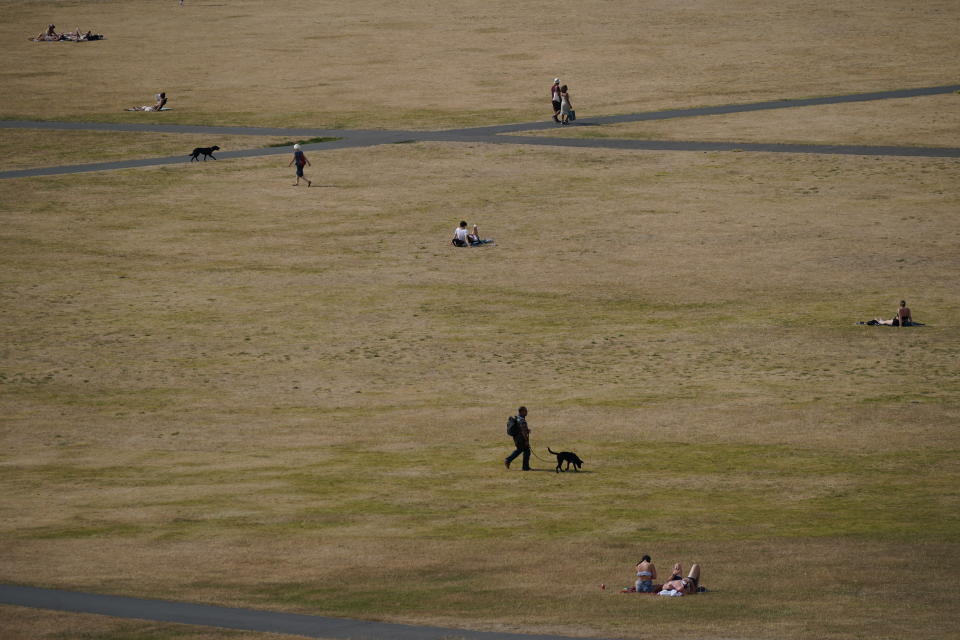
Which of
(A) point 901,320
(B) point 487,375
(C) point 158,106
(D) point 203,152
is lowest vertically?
(B) point 487,375

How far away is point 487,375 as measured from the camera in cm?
4109

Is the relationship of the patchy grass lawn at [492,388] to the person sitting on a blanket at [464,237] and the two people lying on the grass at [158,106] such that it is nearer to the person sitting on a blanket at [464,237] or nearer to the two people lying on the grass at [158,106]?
the person sitting on a blanket at [464,237]

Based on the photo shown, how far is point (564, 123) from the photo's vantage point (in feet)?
268

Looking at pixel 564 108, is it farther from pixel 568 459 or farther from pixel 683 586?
pixel 683 586

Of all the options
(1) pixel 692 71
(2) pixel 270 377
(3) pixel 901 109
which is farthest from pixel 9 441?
(1) pixel 692 71

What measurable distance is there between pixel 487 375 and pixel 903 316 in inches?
535

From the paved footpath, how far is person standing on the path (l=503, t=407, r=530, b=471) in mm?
44012

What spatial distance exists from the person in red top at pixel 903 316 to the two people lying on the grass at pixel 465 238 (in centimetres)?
1822

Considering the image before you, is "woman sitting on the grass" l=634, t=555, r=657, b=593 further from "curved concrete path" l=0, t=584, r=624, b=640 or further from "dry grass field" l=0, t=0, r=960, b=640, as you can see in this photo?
"curved concrete path" l=0, t=584, r=624, b=640

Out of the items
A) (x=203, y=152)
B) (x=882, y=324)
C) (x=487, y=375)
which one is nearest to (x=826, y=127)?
(x=203, y=152)

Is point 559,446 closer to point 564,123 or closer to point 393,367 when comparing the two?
point 393,367

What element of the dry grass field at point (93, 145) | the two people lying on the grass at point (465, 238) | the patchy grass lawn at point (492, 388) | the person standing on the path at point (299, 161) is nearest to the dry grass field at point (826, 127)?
the patchy grass lawn at point (492, 388)

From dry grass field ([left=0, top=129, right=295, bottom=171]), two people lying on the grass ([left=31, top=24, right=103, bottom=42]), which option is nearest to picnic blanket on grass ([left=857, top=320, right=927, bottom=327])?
dry grass field ([left=0, top=129, right=295, bottom=171])

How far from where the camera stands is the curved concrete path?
2244 centimetres
